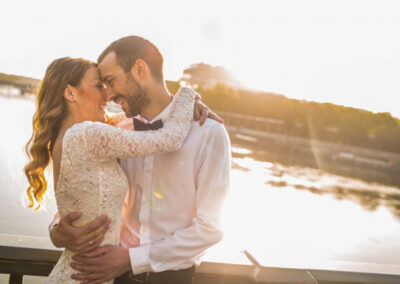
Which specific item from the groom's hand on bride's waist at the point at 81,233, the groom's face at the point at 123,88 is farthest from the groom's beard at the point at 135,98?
the groom's hand on bride's waist at the point at 81,233

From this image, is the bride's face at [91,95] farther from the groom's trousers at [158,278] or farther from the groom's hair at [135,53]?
the groom's trousers at [158,278]

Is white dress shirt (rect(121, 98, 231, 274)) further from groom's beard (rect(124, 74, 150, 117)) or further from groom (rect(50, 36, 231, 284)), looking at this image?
groom's beard (rect(124, 74, 150, 117))

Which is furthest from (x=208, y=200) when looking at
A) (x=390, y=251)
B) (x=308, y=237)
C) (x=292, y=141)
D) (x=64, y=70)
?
(x=292, y=141)

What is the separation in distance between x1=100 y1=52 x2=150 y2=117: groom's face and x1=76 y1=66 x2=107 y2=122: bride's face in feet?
0.27

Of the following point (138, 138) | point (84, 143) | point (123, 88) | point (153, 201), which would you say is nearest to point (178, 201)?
point (153, 201)

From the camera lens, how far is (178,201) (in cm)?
131

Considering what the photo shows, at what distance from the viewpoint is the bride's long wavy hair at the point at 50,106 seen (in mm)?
1476

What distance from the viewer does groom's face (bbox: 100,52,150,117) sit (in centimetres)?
144

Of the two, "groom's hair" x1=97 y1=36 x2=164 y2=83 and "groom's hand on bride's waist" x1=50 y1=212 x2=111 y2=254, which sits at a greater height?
"groom's hair" x1=97 y1=36 x2=164 y2=83

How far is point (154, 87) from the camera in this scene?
57.7 inches

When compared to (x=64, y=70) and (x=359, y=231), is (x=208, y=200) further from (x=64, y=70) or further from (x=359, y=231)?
(x=359, y=231)

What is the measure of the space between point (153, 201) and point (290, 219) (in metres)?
15.3

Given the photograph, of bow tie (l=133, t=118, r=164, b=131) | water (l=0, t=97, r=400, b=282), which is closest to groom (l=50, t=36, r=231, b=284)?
bow tie (l=133, t=118, r=164, b=131)

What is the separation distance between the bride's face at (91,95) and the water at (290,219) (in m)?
0.51
